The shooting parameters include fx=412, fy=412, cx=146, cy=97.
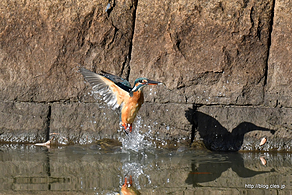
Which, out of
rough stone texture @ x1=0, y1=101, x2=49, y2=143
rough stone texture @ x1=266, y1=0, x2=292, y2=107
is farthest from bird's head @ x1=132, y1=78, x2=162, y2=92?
rough stone texture @ x1=266, y1=0, x2=292, y2=107

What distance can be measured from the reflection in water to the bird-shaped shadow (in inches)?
9.5

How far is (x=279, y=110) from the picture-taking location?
4723 mm

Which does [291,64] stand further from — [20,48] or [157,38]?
[20,48]

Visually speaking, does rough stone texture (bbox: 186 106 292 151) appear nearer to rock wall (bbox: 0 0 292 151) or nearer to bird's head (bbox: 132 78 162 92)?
rock wall (bbox: 0 0 292 151)

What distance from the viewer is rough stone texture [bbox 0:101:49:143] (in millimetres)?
4824

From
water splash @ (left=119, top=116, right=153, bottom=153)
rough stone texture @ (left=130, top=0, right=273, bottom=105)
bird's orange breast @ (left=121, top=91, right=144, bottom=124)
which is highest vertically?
rough stone texture @ (left=130, top=0, right=273, bottom=105)

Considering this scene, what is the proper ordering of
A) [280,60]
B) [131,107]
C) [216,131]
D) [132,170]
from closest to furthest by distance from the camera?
1. [132,170]
2. [131,107]
3. [280,60]
4. [216,131]

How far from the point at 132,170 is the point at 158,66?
1.48 metres

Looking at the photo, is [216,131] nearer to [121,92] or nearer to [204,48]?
[204,48]

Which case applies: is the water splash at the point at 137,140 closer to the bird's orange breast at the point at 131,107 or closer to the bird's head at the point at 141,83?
the bird's orange breast at the point at 131,107

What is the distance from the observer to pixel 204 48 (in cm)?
474

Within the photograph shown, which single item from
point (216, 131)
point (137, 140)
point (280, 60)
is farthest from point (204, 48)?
point (137, 140)

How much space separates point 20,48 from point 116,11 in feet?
3.90

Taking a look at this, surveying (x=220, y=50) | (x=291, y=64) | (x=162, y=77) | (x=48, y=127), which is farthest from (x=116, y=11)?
(x=291, y=64)
